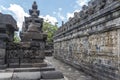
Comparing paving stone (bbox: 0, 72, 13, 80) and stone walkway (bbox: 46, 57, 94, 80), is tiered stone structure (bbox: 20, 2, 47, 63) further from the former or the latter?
stone walkway (bbox: 46, 57, 94, 80)

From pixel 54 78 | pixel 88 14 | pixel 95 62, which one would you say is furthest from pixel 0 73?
pixel 88 14

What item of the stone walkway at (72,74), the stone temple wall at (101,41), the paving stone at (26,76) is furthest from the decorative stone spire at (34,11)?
the stone temple wall at (101,41)

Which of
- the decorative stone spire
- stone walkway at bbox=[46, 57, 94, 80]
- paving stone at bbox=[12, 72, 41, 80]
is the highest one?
the decorative stone spire

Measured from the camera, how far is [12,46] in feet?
15.5

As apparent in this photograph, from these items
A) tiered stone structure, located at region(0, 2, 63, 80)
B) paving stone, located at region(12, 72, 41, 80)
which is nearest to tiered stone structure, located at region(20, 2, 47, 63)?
tiered stone structure, located at region(0, 2, 63, 80)

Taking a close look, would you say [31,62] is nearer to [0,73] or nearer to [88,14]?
[0,73]

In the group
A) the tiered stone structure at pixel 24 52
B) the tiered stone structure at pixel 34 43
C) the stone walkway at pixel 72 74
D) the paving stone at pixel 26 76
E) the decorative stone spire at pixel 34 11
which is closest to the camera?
the paving stone at pixel 26 76

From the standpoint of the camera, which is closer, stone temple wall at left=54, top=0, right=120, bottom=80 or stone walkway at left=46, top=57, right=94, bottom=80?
stone temple wall at left=54, top=0, right=120, bottom=80

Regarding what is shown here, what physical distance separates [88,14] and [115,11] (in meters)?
2.96

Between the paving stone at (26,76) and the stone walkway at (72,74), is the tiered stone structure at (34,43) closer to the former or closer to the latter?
the paving stone at (26,76)

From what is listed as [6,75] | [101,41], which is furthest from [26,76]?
[101,41]

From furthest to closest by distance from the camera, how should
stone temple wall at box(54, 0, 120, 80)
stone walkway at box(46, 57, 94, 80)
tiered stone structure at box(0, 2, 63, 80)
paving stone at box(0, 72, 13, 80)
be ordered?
stone walkway at box(46, 57, 94, 80)
stone temple wall at box(54, 0, 120, 80)
tiered stone structure at box(0, 2, 63, 80)
paving stone at box(0, 72, 13, 80)

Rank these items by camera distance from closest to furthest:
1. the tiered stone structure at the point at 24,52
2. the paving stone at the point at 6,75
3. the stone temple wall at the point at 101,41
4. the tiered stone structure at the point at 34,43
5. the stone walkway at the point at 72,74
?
the paving stone at the point at 6,75
the tiered stone structure at the point at 24,52
the tiered stone structure at the point at 34,43
the stone temple wall at the point at 101,41
the stone walkway at the point at 72,74

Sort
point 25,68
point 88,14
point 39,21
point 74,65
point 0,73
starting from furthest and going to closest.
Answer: point 74,65 → point 88,14 → point 39,21 → point 25,68 → point 0,73
